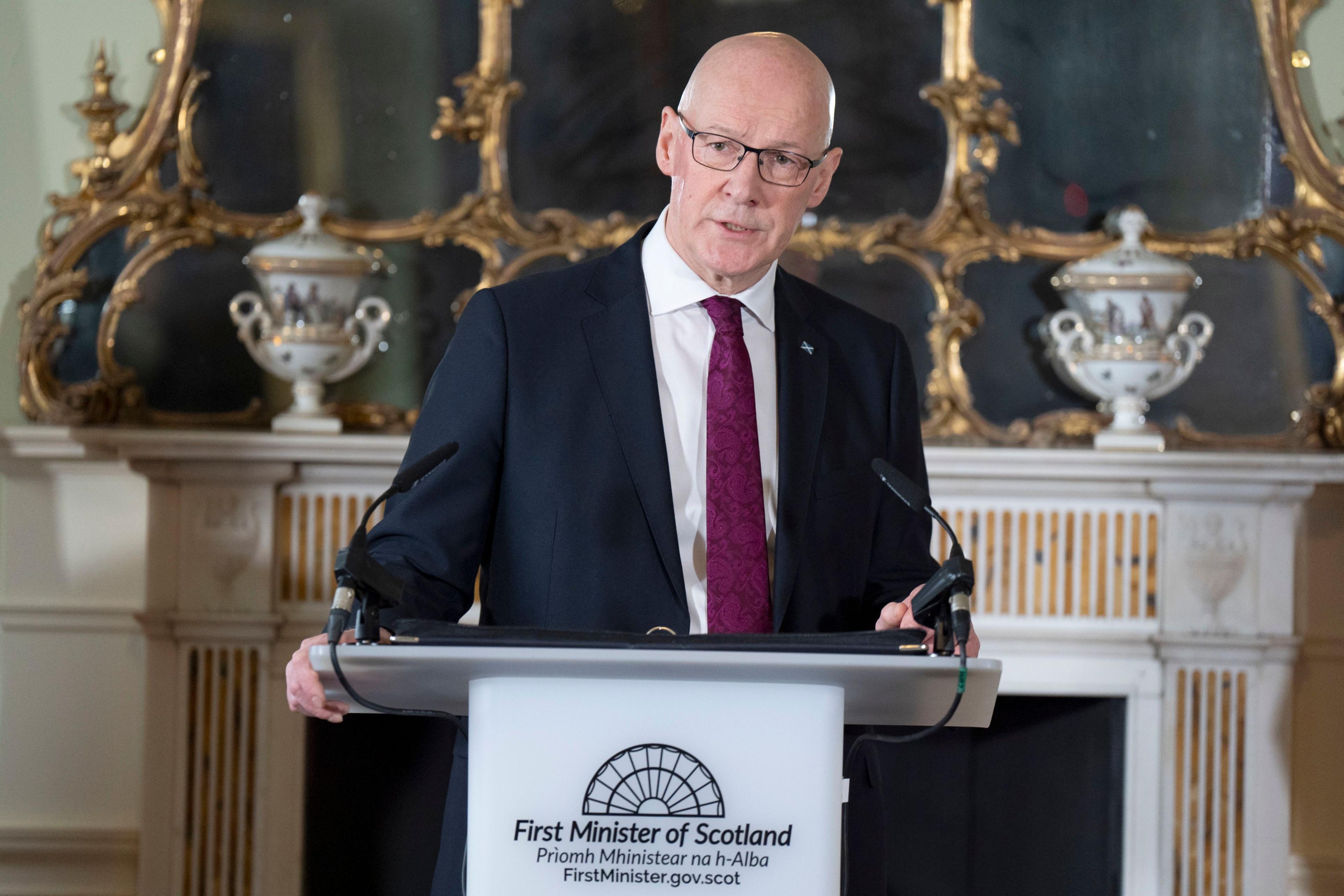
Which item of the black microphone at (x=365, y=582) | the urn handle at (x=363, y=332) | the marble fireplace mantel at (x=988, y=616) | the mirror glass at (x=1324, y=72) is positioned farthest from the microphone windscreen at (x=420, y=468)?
the mirror glass at (x=1324, y=72)

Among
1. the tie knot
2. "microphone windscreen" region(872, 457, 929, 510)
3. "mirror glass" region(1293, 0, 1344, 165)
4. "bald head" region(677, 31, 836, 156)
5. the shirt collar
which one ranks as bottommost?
"microphone windscreen" region(872, 457, 929, 510)

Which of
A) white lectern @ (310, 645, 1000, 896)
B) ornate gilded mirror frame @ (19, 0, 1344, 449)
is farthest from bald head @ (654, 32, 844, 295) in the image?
ornate gilded mirror frame @ (19, 0, 1344, 449)

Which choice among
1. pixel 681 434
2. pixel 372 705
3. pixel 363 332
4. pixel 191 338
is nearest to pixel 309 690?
pixel 372 705

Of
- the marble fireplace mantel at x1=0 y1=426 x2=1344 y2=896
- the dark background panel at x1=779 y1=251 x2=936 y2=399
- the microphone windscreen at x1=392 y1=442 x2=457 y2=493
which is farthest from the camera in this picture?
the dark background panel at x1=779 y1=251 x2=936 y2=399

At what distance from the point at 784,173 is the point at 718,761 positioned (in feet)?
2.37

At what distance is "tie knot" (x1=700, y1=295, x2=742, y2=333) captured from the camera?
5.08 ft

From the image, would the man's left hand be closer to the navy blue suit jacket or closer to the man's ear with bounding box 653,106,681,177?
the navy blue suit jacket

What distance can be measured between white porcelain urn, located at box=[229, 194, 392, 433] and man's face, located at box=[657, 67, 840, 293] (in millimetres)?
1417

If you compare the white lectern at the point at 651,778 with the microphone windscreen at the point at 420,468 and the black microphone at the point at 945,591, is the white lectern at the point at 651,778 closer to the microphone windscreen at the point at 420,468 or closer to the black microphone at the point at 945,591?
the black microphone at the point at 945,591

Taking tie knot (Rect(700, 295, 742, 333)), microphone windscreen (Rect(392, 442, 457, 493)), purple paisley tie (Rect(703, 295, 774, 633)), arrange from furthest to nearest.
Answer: tie knot (Rect(700, 295, 742, 333)), purple paisley tie (Rect(703, 295, 774, 633)), microphone windscreen (Rect(392, 442, 457, 493))

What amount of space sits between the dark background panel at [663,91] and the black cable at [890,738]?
1882 mm

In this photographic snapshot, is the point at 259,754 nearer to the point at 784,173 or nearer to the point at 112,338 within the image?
the point at 112,338

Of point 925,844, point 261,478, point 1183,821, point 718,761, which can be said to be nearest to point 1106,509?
point 1183,821

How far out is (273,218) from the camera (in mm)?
2977
